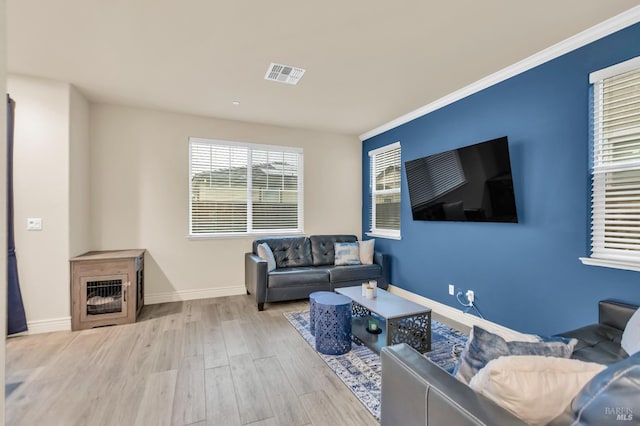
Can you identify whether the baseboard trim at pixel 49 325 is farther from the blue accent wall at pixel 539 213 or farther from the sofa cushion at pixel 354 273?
the blue accent wall at pixel 539 213

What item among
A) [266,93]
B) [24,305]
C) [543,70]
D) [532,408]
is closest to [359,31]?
[266,93]

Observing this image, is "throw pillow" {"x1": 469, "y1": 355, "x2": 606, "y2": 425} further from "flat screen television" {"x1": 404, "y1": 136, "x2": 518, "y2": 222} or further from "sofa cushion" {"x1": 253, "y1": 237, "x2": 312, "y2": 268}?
"sofa cushion" {"x1": 253, "y1": 237, "x2": 312, "y2": 268}

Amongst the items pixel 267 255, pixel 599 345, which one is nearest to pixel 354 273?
pixel 267 255

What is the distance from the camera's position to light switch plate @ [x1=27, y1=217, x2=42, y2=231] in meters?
3.08

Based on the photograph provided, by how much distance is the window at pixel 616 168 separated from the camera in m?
2.13

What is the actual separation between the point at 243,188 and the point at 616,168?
424 centimetres

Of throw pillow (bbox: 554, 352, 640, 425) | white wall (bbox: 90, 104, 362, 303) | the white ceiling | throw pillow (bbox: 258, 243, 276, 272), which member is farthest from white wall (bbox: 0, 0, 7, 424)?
white wall (bbox: 90, 104, 362, 303)

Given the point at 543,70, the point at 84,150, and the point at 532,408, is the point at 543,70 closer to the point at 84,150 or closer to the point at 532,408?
the point at 532,408

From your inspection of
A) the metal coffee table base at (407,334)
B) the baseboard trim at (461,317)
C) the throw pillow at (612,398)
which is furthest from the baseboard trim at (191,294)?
the throw pillow at (612,398)

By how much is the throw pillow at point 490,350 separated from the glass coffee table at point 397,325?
4.15 feet

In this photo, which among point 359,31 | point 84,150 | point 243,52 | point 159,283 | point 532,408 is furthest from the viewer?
point 159,283

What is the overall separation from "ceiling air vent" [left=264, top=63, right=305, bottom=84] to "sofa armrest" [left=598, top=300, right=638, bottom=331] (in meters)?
3.20

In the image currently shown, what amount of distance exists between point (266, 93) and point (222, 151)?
144 centimetres

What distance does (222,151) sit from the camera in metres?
4.50
